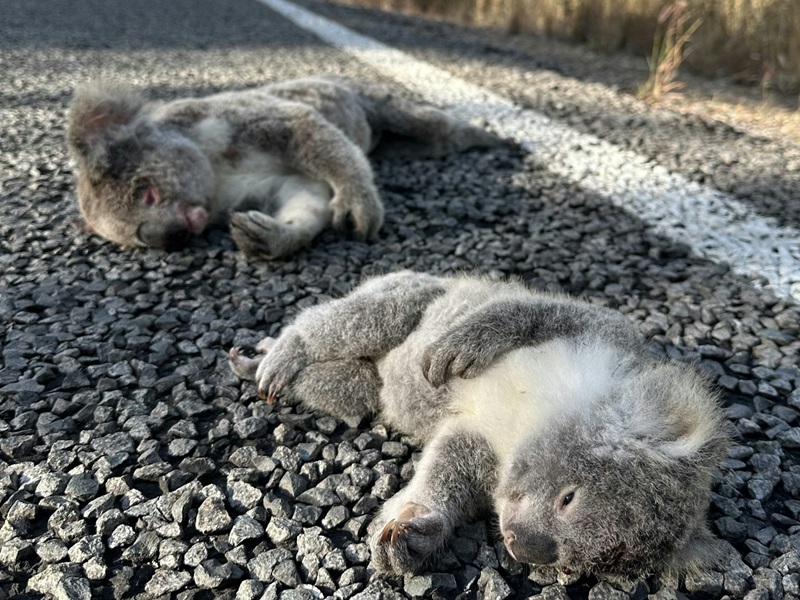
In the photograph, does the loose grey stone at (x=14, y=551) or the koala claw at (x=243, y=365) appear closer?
the loose grey stone at (x=14, y=551)

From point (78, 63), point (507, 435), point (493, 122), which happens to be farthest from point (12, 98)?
point (507, 435)

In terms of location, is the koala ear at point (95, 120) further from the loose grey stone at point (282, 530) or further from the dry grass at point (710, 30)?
the dry grass at point (710, 30)

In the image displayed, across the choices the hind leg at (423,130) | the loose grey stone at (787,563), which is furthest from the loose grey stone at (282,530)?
the hind leg at (423,130)

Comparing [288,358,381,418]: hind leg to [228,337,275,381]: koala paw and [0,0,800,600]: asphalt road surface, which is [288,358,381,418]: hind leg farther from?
[228,337,275,381]: koala paw

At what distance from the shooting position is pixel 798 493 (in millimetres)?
2270

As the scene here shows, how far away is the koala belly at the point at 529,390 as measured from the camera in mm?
2084

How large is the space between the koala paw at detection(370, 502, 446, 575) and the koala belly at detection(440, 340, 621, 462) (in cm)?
33

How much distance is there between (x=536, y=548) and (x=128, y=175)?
9.70 ft

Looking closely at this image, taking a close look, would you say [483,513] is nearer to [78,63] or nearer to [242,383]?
[242,383]

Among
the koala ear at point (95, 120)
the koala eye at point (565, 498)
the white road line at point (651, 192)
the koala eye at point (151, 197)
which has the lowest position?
the white road line at point (651, 192)

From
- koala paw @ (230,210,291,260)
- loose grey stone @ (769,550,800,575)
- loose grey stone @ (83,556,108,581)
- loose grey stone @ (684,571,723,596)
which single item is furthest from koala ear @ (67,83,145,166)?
loose grey stone @ (769,550,800,575)

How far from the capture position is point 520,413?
2143 millimetres

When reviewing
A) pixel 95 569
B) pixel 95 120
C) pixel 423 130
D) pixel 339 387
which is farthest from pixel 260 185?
pixel 95 569

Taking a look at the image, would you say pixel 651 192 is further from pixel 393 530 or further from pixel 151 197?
pixel 393 530
